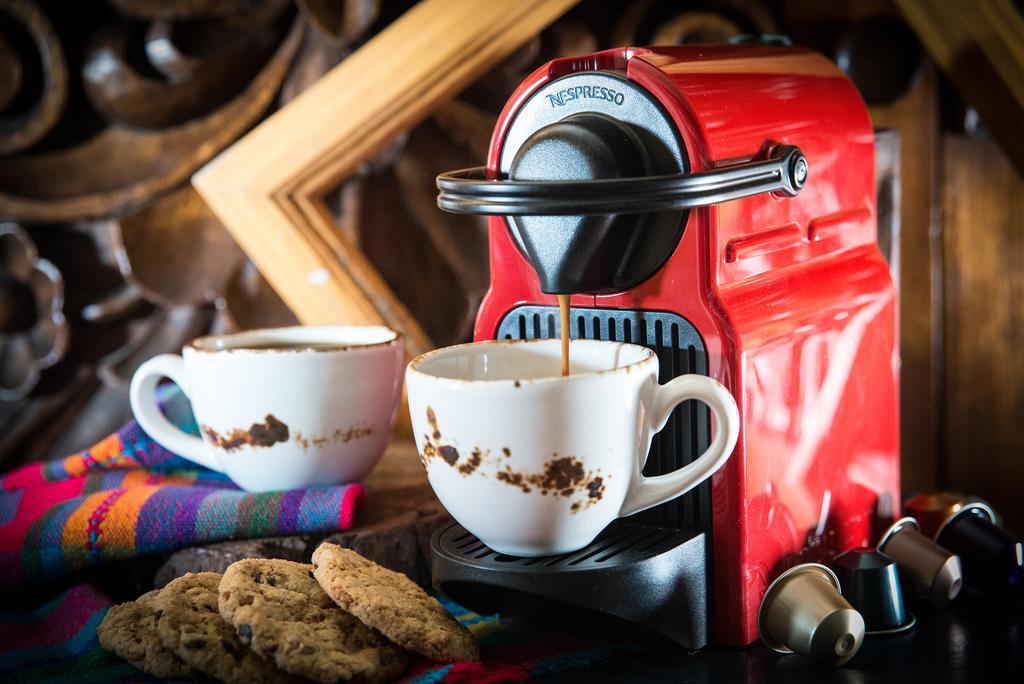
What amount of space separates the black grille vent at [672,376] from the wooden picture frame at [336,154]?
0.33 metres

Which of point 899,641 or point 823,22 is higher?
point 823,22

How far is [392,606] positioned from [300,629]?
42 mm

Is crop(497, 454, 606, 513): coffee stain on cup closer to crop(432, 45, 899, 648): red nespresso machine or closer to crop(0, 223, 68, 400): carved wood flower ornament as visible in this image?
crop(432, 45, 899, 648): red nespresso machine

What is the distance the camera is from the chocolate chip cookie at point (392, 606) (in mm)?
497

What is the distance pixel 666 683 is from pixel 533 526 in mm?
91

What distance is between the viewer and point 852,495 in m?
0.62

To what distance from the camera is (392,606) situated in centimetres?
50

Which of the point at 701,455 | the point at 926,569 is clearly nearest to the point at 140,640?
the point at 701,455

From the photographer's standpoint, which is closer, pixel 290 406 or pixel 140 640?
pixel 140 640

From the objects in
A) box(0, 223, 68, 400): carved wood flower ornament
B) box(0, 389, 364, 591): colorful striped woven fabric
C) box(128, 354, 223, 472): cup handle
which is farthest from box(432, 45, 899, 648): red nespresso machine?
box(0, 223, 68, 400): carved wood flower ornament

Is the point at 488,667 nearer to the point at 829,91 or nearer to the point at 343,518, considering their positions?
the point at 343,518

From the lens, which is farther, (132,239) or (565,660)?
(132,239)

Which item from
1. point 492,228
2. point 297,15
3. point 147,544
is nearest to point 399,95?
point 297,15

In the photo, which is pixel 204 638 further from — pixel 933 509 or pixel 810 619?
pixel 933 509
